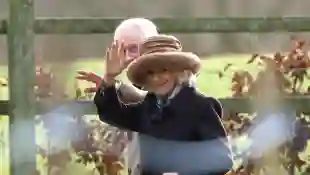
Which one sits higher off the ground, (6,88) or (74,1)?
(74,1)

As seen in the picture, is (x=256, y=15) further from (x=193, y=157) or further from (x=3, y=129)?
(x=3, y=129)

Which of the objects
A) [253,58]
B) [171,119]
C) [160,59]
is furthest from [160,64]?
[253,58]

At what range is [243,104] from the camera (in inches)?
54.1

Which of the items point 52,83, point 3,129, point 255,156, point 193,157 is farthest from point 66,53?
point 255,156

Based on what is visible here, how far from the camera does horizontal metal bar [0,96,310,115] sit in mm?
1346

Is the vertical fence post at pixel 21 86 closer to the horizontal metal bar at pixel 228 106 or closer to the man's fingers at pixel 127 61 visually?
the horizontal metal bar at pixel 228 106

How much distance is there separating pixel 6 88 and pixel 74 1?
215 millimetres

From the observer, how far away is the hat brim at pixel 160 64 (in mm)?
1265

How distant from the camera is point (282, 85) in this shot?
1.39 metres

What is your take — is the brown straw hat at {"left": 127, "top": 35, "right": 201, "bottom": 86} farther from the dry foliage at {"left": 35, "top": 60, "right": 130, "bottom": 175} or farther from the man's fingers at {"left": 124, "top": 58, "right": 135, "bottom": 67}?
the dry foliage at {"left": 35, "top": 60, "right": 130, "bottom": 175}

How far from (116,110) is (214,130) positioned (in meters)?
0.19

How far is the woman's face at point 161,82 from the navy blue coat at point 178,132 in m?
0.02

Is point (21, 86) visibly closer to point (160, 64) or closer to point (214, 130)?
point (160, 64)

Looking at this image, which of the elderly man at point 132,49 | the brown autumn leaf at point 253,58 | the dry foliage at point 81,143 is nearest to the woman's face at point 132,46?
the elderly man at point 132,49
